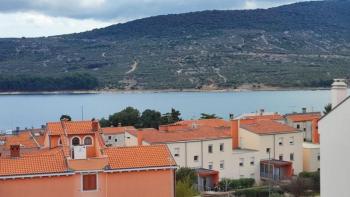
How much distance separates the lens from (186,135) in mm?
41000

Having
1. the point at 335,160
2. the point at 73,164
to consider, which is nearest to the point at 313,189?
the point at 73,164

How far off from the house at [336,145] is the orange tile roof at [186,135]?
942 inches

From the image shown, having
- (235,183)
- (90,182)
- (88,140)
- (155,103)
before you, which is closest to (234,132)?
(235,183)

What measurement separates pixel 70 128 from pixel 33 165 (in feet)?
24.2

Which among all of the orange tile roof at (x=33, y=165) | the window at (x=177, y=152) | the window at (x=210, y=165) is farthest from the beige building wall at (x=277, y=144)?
the orange tile roof at (x=33, y=165)

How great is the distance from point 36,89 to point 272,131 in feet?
491

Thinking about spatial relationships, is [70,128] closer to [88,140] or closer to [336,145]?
[88,140]

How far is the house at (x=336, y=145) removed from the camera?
14773 mm

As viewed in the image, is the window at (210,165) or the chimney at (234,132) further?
the chimney at (234,132)

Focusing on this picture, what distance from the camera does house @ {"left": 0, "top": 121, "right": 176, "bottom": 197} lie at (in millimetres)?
21234

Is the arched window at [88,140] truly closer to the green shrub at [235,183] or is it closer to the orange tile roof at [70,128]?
the orange tile roof at [70,128]

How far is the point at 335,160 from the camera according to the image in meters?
15.2

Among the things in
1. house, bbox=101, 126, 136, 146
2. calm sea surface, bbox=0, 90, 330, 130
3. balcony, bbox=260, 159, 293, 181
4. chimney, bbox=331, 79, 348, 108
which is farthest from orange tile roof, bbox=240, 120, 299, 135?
calm sea surface, bbox=0, 90, 330, 130

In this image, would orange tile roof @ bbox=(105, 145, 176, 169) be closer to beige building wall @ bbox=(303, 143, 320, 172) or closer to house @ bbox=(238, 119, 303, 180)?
house @ bbox=(238, 119, 303, 180)
